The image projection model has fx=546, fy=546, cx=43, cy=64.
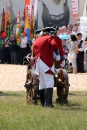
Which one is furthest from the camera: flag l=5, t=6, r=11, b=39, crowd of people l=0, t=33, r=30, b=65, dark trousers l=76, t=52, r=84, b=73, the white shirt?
flag l=5, t=6, r=11, b=39

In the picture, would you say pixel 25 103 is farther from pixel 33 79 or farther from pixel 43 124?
pixel 43 124

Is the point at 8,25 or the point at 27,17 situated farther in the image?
the point at 8,25

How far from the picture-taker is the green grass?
8438mm

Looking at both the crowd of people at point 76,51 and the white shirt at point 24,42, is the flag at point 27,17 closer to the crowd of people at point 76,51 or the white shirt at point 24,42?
the white shirt at point 24,42

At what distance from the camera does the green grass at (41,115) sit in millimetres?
8438

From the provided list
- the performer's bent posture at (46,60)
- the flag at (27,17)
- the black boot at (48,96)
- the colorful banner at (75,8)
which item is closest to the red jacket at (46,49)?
the performer's bent posture at (46,60)

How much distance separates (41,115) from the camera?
32.2ft

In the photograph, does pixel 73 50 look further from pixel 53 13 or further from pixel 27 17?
pixel 53 13

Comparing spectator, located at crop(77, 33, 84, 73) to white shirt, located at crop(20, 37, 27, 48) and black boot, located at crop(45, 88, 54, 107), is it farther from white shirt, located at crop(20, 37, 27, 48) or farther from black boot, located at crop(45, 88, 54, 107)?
black boot, located at crop(45, 88, 54, 107)

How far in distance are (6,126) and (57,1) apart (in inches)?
1003

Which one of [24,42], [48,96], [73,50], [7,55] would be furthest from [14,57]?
[48,96]

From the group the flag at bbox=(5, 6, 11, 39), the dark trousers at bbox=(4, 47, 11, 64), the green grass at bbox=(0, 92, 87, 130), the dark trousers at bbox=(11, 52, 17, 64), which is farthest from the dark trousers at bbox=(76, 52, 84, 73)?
the green grass at bbox=(0, 92, 87, 130)

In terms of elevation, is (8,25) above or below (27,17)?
below

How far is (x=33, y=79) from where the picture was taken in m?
11.6
